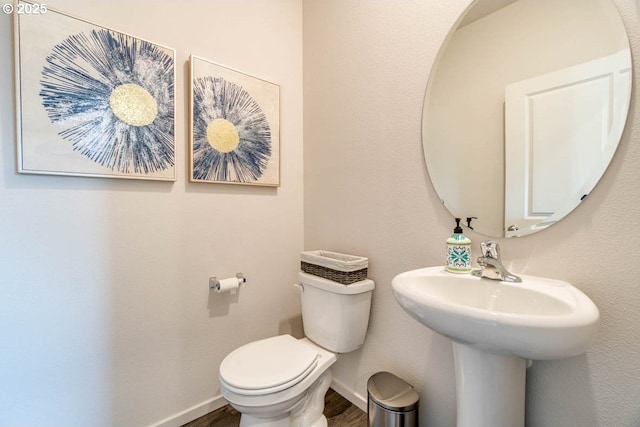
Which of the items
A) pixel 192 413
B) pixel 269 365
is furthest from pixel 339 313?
pixel 192 413

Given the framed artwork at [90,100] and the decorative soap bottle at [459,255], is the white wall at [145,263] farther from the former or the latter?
the decorative soap bottle at [459,255]

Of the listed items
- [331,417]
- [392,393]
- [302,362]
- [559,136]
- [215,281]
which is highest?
[559,136]

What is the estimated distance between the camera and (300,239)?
5.86ft

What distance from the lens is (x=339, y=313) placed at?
129 cm

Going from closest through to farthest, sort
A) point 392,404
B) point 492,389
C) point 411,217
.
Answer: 1. point 492,389
2. point 392,404
3. point 411,217

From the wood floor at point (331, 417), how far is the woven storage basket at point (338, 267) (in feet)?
2.37

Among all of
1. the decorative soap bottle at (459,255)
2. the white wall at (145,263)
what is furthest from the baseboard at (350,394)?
the decorative soap bottle at (459,255)

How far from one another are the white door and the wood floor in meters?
1.17

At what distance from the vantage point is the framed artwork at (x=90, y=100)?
0.98 meters

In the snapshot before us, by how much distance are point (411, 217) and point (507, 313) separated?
62 cm

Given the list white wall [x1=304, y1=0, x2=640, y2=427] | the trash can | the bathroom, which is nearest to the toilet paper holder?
the bathroom

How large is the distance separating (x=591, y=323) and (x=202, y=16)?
189 centimetres

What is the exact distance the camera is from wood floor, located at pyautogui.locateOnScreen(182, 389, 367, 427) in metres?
1.34

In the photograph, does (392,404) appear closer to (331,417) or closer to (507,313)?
(331,417)
